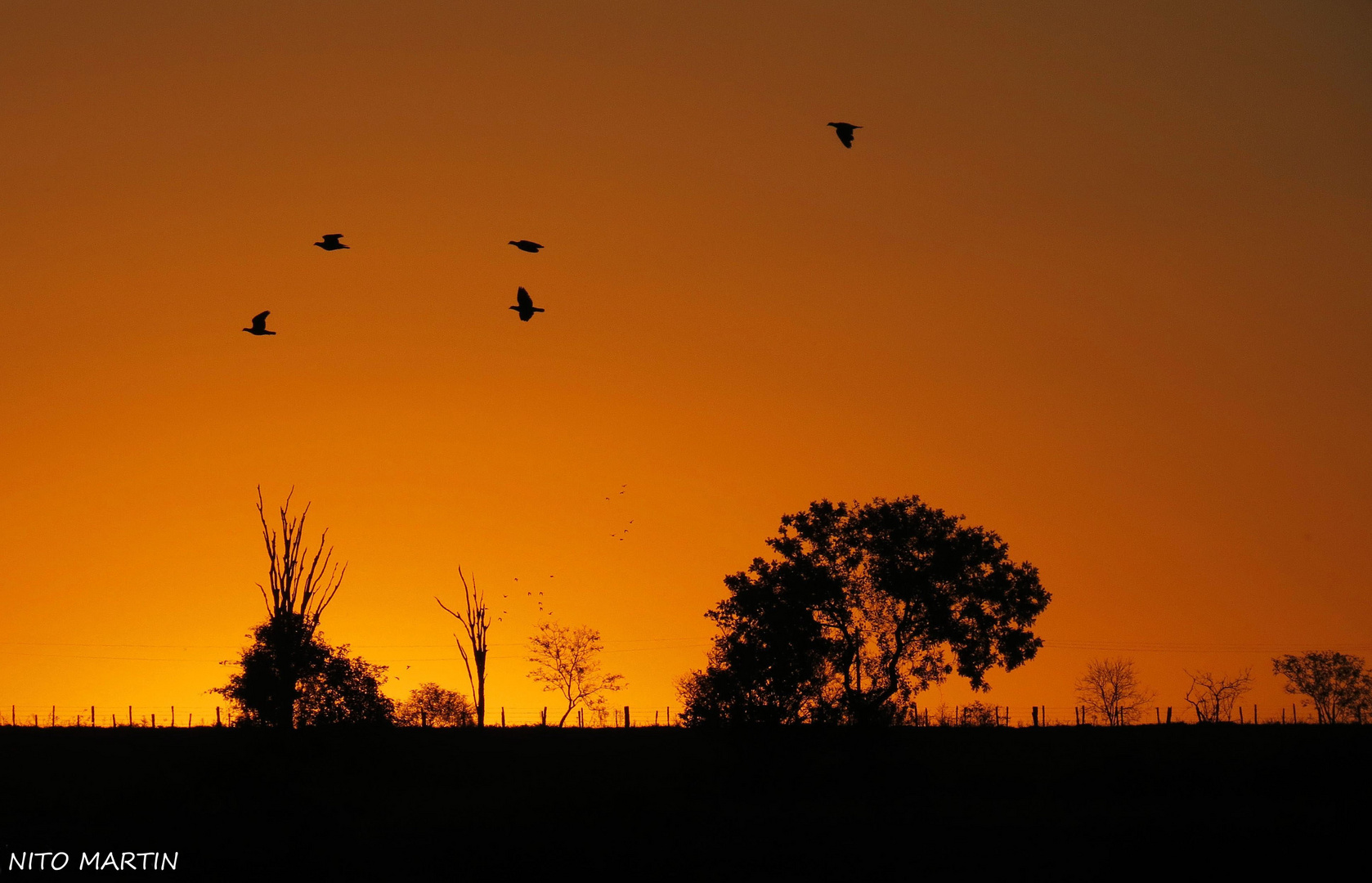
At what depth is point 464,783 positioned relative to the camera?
58719 millimetres

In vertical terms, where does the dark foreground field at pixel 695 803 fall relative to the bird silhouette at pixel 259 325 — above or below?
below

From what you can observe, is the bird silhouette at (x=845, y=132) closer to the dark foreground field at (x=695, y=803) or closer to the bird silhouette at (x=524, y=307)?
the bird silhouette at (x=524, y=307)

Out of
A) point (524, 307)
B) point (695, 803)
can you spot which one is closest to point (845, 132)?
point (524, 307)

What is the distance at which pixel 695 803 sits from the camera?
5262 cm

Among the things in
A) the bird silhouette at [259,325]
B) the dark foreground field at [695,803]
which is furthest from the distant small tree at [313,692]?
the bird silhouette at [259,325]

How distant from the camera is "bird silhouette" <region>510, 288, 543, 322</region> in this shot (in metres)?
38.7

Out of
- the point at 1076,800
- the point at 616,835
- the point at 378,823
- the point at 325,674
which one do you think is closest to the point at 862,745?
the point at 1076,800

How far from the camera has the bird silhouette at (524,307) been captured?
38.7 m

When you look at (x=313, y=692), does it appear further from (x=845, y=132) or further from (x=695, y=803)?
(x=845, y=132)

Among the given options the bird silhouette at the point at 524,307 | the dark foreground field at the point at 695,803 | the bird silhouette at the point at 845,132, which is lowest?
the dark foreground field at the point at 695,803

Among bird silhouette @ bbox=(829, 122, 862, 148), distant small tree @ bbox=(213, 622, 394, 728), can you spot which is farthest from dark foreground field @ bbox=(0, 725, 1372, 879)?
bird silhouette @ bbox=(829, 122, 862, 148)

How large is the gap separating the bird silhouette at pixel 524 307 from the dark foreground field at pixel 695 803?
55.9ft

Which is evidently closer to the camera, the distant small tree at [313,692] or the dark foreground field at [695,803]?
the dark foreground field at [695,803]

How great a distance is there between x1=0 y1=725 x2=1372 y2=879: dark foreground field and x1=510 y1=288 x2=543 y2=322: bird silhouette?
17.1m
